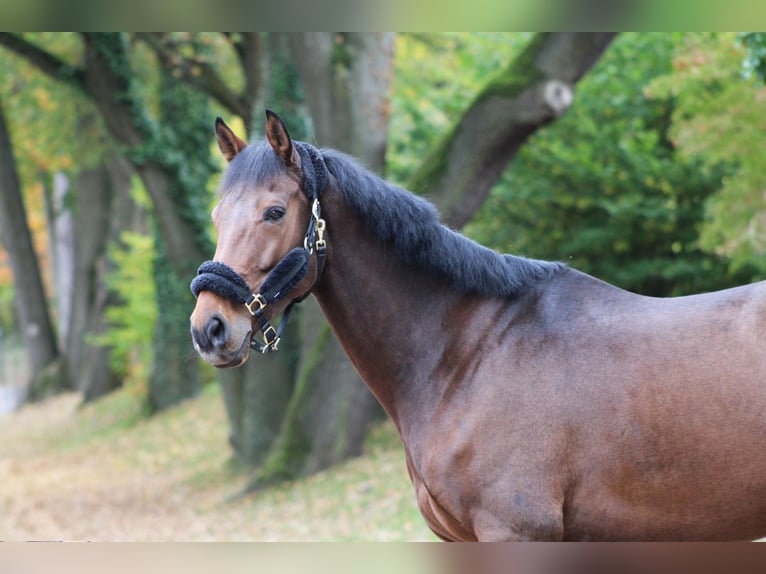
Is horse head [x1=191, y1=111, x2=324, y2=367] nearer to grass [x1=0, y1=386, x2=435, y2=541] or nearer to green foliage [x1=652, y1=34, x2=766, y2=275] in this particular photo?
grass [x1=0, y1=386, x2=435, y2=541]

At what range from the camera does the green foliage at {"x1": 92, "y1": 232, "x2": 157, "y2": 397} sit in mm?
18453

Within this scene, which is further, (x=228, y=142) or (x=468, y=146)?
(x=468, y=146)

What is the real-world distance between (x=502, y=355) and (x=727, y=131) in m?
6.55

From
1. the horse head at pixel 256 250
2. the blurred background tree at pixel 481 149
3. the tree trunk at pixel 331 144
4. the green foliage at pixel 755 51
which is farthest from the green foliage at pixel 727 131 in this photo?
the horse head at pixel 256 250

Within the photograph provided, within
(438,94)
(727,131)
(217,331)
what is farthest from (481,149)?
(217,331)

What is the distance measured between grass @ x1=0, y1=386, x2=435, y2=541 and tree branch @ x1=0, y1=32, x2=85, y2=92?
18.9ft

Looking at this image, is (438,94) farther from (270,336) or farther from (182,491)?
(270,336)

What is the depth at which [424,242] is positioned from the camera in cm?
379

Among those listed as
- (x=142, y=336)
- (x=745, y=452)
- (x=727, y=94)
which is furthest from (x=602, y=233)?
(x=142, y=336)

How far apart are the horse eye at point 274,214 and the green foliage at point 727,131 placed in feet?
22.1

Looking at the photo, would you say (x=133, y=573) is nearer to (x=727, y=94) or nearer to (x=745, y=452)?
(x=745, y=452)

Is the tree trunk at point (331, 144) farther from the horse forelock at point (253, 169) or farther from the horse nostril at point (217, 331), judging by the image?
the horse nostril at point (217, 331)

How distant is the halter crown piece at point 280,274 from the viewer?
3.39 meters

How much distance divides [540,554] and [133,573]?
1.35 meters
